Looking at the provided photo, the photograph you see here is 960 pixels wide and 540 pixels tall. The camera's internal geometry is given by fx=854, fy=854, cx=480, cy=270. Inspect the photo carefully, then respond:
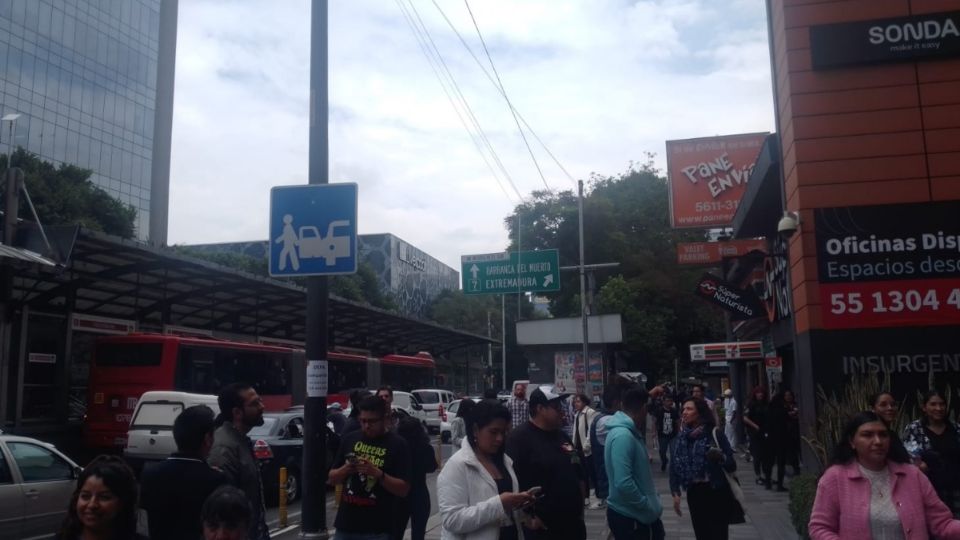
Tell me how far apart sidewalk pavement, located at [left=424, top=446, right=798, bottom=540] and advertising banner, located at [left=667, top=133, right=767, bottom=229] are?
37.6ft

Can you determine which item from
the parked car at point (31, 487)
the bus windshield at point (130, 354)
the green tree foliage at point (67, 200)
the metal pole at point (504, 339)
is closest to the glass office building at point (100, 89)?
the green tree foliage at point (67, 200)

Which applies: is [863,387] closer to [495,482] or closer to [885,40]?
[885,40]

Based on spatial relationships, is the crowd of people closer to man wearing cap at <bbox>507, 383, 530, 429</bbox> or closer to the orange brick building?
the orange brick building

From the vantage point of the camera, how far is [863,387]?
34.0 ft

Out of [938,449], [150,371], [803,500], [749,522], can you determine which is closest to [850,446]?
[938,449]

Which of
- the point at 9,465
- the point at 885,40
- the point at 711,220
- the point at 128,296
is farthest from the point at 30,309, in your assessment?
the point at 885,40

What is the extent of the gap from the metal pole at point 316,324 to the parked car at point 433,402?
25.0 meters

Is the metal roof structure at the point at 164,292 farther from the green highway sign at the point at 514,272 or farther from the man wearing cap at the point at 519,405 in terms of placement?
the man wearing cap at the point at 519,405

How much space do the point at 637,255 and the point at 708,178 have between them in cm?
1959

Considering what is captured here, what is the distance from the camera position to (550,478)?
5.50 metres

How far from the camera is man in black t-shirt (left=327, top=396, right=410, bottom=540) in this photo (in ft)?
17.5

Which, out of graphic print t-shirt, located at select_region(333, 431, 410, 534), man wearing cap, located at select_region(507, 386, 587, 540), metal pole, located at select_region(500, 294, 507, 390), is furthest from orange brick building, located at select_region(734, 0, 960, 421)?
A: metal pole, located at select_region(500, 294, 507, 390)

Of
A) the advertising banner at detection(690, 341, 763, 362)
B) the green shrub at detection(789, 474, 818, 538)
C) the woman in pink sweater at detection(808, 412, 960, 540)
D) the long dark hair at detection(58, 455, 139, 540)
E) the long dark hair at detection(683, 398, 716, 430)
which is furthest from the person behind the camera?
the advertising banner at detection(690, 341, 763, 362)

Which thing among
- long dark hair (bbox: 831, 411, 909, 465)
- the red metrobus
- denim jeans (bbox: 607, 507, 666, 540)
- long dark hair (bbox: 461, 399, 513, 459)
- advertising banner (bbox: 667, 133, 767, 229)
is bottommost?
denim jeans (bbox: 607, 507, 666, 540)
